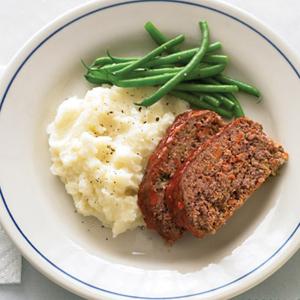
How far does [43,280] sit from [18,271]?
24 cm

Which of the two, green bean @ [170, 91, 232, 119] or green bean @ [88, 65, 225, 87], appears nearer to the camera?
green bean @ [88, 65, 225, 87]

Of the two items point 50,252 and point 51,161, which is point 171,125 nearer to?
point 51,161

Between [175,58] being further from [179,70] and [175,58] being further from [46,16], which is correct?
[46,16]

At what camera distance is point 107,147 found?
5996 mm

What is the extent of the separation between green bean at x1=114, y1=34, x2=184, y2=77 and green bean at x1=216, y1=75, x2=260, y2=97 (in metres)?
0.51

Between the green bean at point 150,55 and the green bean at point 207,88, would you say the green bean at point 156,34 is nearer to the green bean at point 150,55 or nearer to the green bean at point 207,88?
the green bean at point 150,55

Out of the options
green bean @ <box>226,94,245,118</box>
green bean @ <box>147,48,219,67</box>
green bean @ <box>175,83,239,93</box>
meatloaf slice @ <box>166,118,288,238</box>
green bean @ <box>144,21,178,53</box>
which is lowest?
meatloaf slice @ <box>166,118,288,238</box>

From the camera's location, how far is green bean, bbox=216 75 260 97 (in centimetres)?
635

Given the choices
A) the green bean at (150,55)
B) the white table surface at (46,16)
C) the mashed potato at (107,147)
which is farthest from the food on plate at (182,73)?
the white table surface at (46,16)

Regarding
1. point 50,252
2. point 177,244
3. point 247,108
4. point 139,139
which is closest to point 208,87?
point 247,108

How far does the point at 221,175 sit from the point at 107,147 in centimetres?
103

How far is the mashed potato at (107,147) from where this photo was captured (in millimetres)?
5926

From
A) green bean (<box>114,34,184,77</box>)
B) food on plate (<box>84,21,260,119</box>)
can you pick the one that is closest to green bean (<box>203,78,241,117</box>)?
food on plate (<box>84,21,260,119</box>)

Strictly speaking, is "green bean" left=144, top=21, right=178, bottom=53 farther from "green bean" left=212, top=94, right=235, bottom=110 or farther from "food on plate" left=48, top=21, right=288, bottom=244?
"green bean" left=212, top=94, right=235, bottom=110
